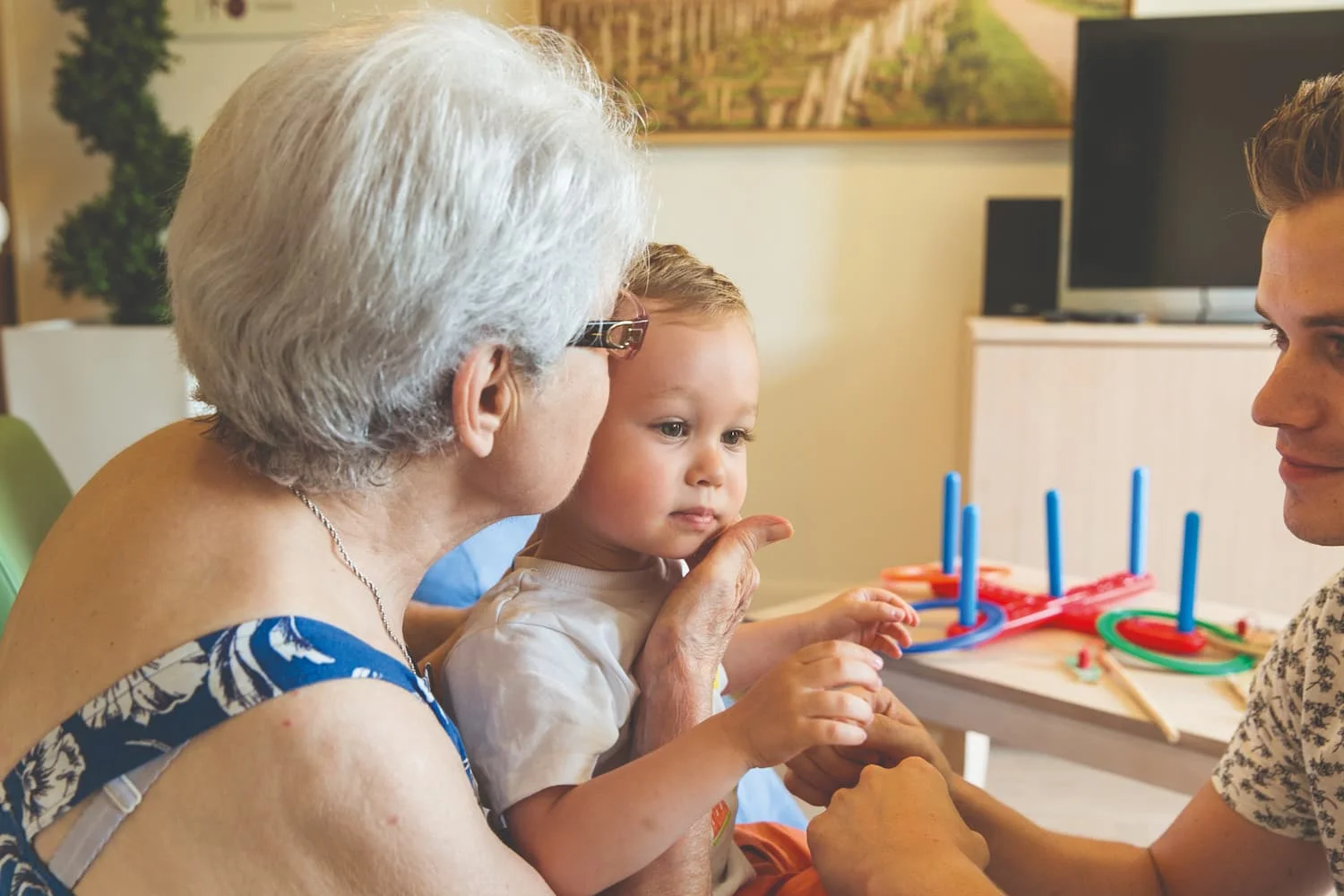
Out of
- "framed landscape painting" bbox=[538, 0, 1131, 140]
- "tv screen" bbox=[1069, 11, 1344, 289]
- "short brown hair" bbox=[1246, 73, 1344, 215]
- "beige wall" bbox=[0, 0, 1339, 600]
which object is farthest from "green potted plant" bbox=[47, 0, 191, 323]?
"short brown hair" bbox=[1246, 73, 1344, 215]

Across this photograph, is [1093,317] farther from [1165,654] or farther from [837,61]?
[1165,654]

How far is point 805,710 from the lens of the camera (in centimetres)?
92

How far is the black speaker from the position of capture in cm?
348

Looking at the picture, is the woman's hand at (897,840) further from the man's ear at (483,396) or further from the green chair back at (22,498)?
the green chair back at (22,498)

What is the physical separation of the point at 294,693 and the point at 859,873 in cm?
52

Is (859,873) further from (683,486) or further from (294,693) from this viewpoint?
(294,693)

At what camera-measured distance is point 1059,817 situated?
8.91ft

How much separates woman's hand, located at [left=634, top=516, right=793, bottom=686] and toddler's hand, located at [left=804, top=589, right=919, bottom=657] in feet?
0.54

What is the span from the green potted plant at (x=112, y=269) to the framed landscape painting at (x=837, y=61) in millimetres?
1247

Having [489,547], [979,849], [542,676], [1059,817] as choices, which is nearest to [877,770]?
[979,849]

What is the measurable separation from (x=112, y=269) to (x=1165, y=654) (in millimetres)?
2968

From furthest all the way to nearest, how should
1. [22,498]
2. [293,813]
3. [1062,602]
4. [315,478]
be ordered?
[1062,602], [22,498], [315,478], [293,813]

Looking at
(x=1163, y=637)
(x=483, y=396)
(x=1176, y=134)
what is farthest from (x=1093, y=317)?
(x=483, y=396)

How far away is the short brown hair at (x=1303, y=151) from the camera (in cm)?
93
